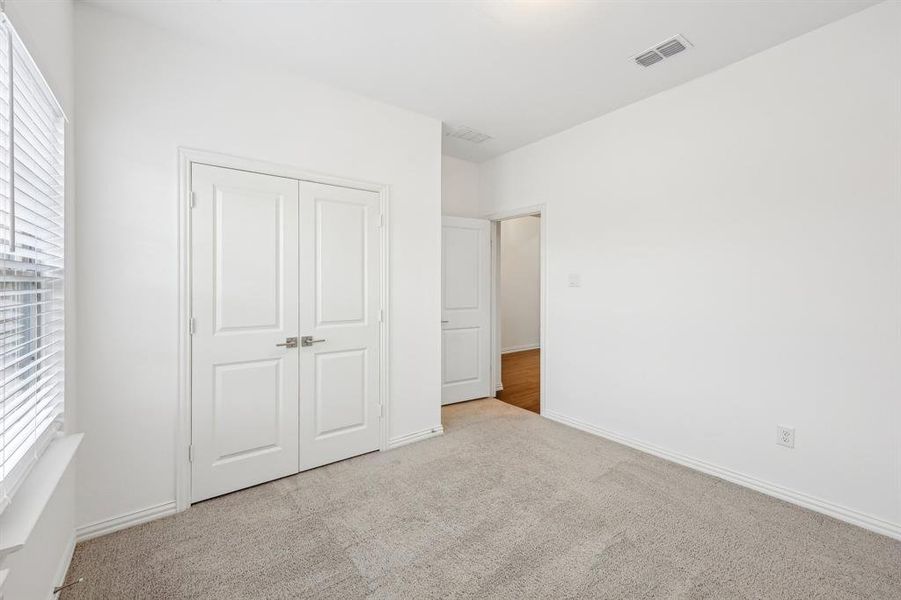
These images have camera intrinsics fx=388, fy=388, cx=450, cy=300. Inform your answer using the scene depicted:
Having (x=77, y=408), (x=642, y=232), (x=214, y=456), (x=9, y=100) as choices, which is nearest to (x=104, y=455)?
(x=77, y=408)

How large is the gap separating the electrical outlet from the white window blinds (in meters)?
3.63

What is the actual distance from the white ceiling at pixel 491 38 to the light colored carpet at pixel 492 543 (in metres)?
2.84

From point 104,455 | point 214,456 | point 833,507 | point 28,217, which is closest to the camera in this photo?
point 28,217

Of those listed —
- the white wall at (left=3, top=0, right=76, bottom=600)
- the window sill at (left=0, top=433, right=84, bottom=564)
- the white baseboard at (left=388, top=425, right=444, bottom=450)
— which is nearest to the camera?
the window sill at (left=0, top=433, right=84, bottom=564)

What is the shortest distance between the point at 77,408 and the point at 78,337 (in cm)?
37

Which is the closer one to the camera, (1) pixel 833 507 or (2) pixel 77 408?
(2) pixel 77 408

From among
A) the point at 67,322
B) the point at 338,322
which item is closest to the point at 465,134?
the point at 338,322

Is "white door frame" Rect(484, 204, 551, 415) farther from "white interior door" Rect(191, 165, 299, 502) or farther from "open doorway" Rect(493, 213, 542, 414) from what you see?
"white interior door" Rect(191, 165, 299, 502)

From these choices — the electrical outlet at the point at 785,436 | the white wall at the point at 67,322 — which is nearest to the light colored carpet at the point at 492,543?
the white wall at the point at 67,322

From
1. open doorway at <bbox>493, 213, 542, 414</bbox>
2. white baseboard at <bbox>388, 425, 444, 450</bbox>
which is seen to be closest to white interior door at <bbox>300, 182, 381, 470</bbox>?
white baseboard at <bbox>388, 425, 444, 450</bbox>

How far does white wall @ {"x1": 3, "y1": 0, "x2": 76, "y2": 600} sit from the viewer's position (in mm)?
1306

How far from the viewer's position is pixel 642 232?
10.5ft

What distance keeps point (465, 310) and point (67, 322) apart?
3316 mm

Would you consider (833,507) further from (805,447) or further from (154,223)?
(154,223)
